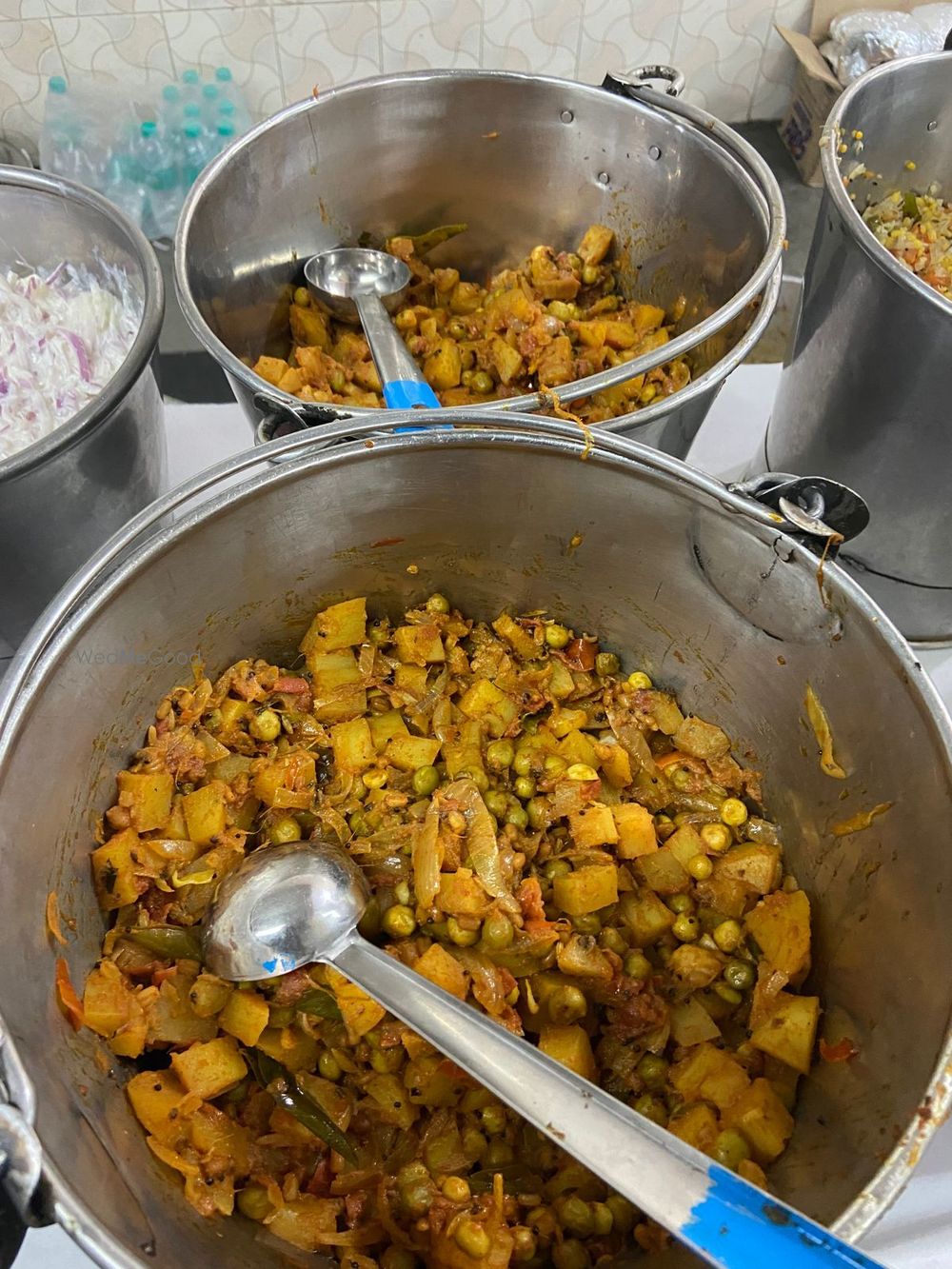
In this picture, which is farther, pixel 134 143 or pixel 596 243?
pixel 134 143

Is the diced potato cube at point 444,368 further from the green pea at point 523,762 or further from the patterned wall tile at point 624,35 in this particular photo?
the patterned wall tile at point 624,35

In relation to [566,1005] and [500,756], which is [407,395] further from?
[566,1005]

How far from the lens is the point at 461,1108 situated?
1.45 meters

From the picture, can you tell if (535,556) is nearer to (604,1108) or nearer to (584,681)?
(584,681)

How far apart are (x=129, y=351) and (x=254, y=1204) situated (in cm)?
150

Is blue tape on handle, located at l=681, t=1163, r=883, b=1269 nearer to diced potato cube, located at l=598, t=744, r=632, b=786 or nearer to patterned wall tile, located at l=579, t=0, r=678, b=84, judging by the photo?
diced potato cube, located at l=598, t=744, r=632, b=786

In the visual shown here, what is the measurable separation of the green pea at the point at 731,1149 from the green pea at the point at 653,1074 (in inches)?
5.4

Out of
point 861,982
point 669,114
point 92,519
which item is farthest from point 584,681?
point 669,114

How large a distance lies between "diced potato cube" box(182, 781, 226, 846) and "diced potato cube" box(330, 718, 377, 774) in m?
0.24

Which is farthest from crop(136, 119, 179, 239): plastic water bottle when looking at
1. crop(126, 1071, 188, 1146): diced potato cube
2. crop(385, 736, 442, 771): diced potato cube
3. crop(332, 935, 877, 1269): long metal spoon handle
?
crop(332, 935, 877, 1269): long metal spoon handle

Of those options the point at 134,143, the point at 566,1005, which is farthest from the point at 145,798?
the point at 134,143

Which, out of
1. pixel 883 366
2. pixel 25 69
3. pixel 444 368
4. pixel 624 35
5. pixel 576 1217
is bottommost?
pixel 576 1217

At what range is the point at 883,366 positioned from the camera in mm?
1847

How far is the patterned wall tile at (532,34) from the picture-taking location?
11.8 ft
